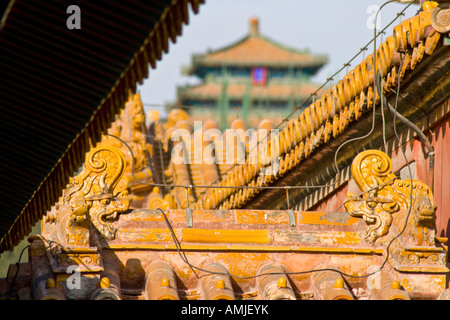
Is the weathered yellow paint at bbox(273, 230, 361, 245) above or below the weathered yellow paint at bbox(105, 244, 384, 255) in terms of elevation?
above

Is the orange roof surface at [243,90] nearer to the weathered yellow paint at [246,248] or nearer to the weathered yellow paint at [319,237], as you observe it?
the weathered yellow paint at [319,237]

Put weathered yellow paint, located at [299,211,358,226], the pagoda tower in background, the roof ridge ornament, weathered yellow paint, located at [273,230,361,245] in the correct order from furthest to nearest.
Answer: the pagoda tower in background, weathered yellow paint, located at [299,211,358,226], weathered yellow paint, located at [273,230,361,245], the roof ridge ornament

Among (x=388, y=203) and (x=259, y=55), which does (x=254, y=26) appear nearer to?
(x=259, y=55)

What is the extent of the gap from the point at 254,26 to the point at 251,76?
4112 millimetres

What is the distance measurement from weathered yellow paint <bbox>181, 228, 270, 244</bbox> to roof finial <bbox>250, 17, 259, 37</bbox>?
75.5 metres

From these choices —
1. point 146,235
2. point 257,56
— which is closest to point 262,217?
point 146,235

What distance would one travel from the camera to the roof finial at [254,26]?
89419 mm

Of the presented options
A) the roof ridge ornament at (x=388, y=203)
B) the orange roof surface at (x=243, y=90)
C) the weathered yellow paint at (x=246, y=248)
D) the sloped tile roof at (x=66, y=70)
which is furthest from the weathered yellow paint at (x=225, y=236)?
the orange roof surface at (x=243, y=90)

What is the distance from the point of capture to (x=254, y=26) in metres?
90.4

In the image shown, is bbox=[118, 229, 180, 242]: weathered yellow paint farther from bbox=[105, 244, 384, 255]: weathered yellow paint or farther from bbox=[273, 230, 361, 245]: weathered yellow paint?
bbox=[273, 230, 361, 245]: weathered yellow paint

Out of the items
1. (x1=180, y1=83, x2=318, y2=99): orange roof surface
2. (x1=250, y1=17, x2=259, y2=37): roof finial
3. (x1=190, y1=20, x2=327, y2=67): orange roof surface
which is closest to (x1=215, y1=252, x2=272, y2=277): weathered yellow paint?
(x1=180, y1=83, x2=318, y2=99): orange roof surface

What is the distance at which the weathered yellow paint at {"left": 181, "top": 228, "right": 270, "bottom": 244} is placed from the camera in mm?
14406
